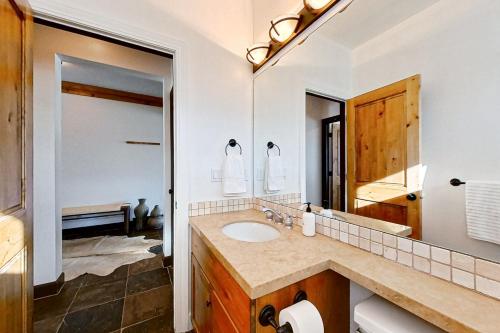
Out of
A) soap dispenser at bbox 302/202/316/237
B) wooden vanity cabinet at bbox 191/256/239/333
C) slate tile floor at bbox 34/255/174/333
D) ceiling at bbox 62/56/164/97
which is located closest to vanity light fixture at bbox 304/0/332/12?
soap dispenser at bbox 302/202/316/237

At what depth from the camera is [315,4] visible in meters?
1.10

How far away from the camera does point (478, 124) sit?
24.2 inches

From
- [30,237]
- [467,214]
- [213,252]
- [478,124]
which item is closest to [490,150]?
[478,124]

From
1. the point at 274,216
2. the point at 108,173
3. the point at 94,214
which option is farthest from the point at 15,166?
the point at 108,173

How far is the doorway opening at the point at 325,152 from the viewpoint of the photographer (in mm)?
1134

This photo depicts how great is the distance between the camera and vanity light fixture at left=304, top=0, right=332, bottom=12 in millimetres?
1070

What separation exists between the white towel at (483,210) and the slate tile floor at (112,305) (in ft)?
6.11

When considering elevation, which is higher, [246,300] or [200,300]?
[246,300]

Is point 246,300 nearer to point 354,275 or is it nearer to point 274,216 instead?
point 354,275

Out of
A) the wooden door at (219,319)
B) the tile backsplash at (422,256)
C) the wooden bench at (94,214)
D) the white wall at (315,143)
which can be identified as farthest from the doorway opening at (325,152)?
the wooden bench at (94,214)

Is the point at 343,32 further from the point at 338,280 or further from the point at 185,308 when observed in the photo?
the point at 185,308

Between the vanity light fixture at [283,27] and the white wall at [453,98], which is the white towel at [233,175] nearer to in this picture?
the vanity light fixture at [283,27]

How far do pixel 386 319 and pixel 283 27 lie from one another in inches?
61.8

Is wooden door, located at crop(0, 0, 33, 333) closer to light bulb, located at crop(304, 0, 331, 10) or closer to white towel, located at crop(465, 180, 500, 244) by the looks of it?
light bulb, located at crop(304, 0, 331, 10)
